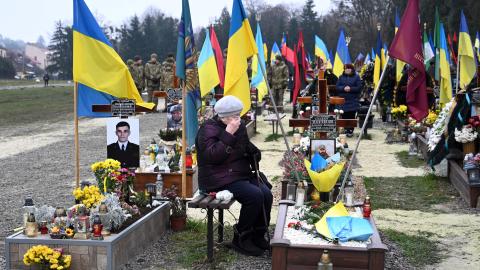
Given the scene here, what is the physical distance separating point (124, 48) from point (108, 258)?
5636cm

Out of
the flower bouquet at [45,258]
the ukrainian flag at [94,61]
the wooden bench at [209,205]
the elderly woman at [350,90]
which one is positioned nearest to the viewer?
the flower bouquet at [45,258]

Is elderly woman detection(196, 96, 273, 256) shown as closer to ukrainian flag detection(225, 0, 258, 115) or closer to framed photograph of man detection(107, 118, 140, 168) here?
ukrainian flag detection(225, 0, 258, 115)

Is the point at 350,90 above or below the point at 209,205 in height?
above

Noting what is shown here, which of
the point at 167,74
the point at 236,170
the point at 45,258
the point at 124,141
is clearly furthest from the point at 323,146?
the point at 167,74

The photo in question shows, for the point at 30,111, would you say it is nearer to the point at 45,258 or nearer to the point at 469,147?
the point at 469,147

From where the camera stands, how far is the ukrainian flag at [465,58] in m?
13.6

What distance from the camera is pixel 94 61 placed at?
7.88 m

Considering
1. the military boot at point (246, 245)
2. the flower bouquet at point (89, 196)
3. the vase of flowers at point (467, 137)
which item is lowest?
the military boot at point (246, 245)

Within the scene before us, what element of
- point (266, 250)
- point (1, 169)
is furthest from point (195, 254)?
point (1, 169)

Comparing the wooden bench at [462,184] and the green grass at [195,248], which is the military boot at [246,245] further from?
the wooden bench at [462,184]

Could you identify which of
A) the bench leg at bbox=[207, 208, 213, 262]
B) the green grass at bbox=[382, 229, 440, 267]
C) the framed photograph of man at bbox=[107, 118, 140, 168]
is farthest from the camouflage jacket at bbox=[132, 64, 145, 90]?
the bench leg at bbox=[207, 208, 213, 262]

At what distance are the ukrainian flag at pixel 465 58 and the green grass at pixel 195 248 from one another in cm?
816

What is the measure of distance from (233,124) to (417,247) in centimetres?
247

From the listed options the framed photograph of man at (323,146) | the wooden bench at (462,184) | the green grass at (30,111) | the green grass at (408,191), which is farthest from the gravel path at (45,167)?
the wooden bench at (462,184)
